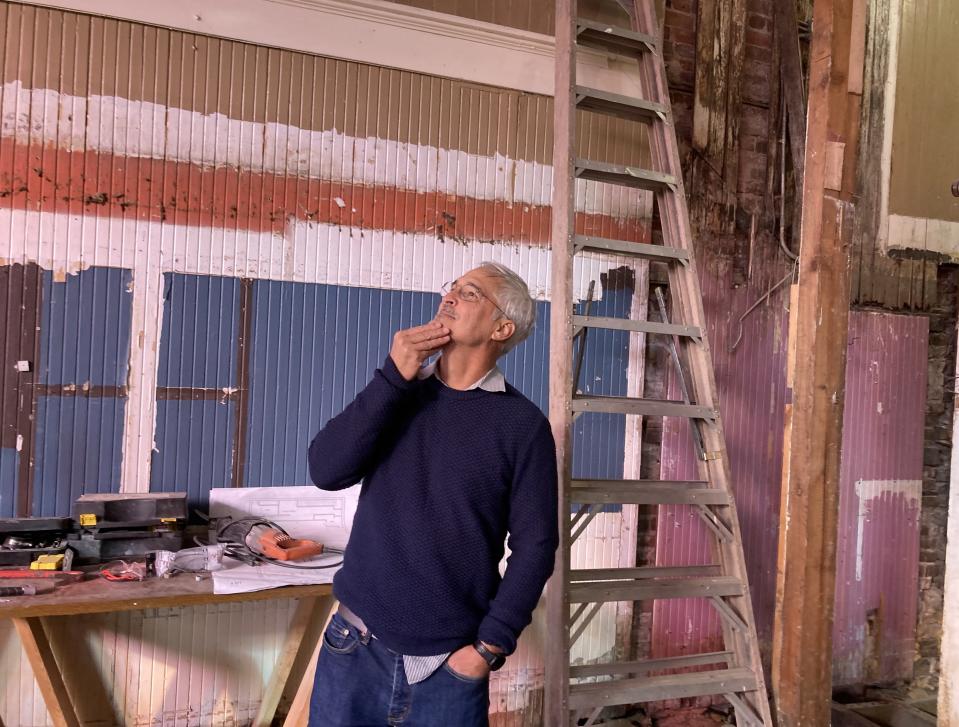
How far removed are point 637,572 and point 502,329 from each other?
1402 mm

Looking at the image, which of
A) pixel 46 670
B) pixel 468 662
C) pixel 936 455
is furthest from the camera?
pixel 936 455

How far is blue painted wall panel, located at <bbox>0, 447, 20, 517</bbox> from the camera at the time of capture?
2.57 meters

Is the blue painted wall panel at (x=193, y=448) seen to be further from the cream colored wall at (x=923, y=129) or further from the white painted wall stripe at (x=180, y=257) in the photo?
the cream colored wall at (x=923, y=129)

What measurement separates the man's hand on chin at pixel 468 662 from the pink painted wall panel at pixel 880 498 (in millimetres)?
2822

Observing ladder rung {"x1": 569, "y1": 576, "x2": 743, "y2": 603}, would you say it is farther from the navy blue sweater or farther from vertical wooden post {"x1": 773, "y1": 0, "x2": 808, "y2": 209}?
vertical wooden post {"x1": 773, "y1": 0, "x2": 808, "y2": 209}

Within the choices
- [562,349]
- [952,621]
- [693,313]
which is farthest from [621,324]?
[952,621]

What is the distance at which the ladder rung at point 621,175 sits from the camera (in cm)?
267

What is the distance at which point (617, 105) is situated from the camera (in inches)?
111

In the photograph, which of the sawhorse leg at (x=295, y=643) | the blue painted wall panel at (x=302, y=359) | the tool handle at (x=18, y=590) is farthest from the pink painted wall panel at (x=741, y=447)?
the tool handle at (x=18, y=590)

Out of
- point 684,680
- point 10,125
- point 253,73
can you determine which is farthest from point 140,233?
point 684,680

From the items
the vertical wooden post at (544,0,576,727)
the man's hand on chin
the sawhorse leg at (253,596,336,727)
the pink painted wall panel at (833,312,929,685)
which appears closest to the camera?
the man's hand on chin

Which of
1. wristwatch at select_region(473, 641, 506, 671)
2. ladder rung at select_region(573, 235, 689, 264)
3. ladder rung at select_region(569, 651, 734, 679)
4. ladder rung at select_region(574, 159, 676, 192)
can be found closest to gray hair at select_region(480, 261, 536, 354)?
wristwatch at select_region(473, 641, 506, 671)

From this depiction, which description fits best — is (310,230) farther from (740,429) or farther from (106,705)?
(740,429)

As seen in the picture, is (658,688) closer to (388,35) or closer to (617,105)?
(617,105)
